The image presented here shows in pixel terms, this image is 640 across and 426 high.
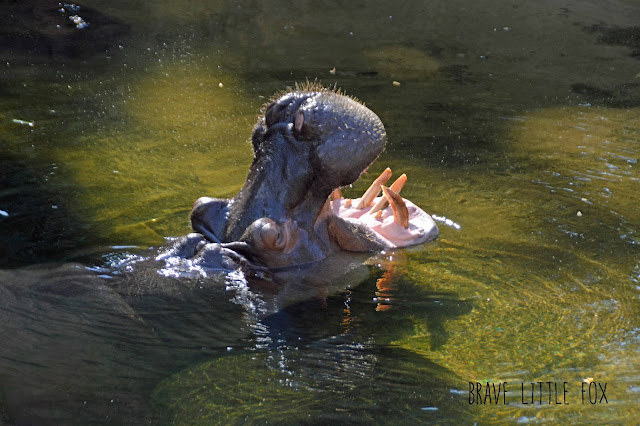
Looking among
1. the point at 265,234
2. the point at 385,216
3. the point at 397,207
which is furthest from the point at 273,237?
the point at 385,216

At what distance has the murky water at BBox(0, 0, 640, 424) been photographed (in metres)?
3.14

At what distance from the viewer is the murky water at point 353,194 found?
3.14 meters

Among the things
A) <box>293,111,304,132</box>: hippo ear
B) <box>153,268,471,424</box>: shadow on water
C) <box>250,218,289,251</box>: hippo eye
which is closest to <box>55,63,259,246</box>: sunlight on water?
<box>250,218,289,251</box>: hippo eye

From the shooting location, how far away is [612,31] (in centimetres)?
1045

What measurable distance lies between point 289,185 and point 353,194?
4.99 ft

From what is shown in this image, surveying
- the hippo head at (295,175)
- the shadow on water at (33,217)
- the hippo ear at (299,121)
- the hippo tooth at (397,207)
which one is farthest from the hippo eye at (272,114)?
the shadow on water at (33,217)

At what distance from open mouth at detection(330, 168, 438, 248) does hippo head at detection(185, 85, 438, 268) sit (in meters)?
0.41

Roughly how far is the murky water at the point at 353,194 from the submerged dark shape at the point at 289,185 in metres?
0.27

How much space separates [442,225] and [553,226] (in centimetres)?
70

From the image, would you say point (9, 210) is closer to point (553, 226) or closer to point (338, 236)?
point (338, 236)

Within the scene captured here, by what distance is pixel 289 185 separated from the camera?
3.96 metres

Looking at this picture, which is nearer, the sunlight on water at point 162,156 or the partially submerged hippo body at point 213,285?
the partially submerged hippo body at point 213,285

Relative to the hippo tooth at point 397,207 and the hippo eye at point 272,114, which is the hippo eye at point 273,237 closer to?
the hippo eye at point 272,114

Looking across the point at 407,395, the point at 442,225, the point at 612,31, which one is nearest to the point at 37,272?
the point at 407,395
